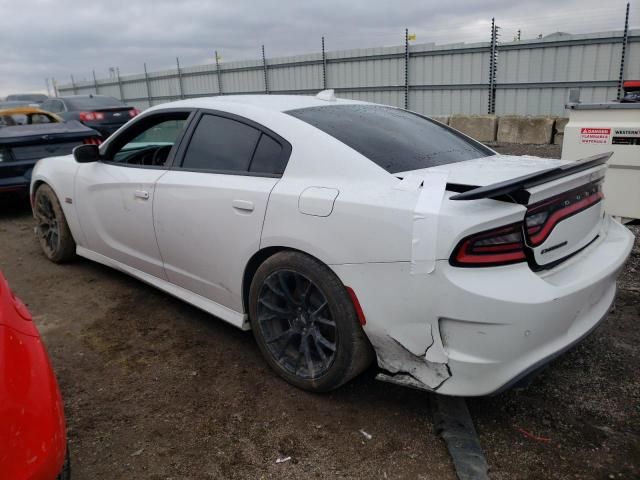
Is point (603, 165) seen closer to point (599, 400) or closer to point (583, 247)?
point (583, 247)

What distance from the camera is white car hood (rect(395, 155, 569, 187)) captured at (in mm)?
2383

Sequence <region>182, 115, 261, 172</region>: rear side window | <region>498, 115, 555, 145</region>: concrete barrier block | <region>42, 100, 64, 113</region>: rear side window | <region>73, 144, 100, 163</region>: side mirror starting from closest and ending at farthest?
<region>182, 115, 261, 172</region>: rear side window, <region>73, 144, 100, 163</region>: side mirror, <region>498, 115, 555, 145</region>: concrete barrier block, <region>42, 100, 64, 113</region>: rear side window

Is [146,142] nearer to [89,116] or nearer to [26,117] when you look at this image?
[26,117]

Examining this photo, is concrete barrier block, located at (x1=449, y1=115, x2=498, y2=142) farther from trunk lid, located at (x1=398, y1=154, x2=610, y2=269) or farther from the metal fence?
trunk lid, located at (x1=398, y1=154, x2=610, y2=269)

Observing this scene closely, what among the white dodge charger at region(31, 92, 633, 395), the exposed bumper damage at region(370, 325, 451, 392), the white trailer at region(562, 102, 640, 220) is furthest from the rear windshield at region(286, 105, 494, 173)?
the white trailer at region(562, 102, 640, 220)

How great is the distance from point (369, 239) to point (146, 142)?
2.76m

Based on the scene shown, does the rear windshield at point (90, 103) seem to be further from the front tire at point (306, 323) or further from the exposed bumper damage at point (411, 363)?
the exposed bumper damage at point (411, 363)

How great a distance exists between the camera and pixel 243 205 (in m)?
2.79

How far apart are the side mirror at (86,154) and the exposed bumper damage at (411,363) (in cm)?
275

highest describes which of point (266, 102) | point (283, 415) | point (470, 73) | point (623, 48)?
point (623, 48)

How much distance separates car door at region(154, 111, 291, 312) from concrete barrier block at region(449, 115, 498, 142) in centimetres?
997

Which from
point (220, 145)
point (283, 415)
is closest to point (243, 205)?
point (220, 145)

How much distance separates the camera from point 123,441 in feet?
7.97

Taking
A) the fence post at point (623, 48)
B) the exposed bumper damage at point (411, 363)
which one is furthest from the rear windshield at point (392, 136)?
the fence post at point (623, 48)
